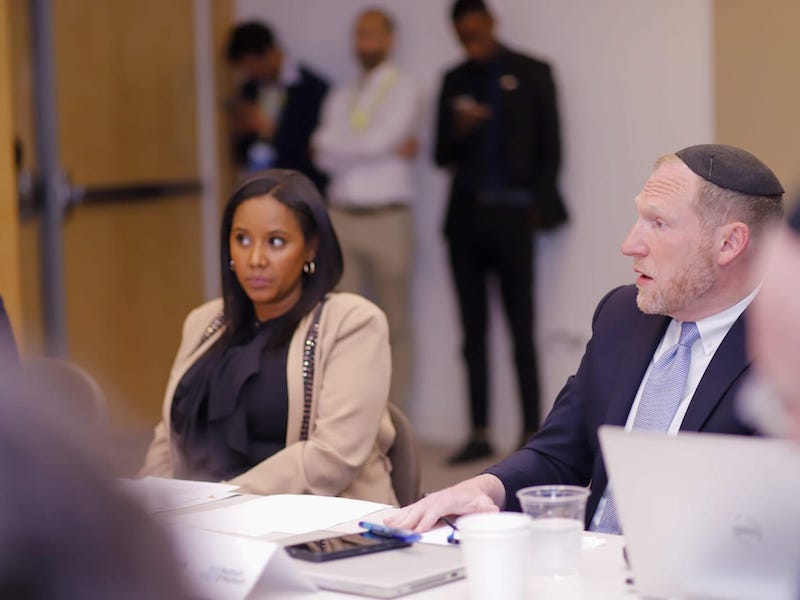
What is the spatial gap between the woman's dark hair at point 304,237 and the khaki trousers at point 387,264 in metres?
2.91

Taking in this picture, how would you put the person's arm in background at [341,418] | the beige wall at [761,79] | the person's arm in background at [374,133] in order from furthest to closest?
the person's arm in background at [374,133] < the beige wall at [761,79] < the person's arm in background at [341,418]

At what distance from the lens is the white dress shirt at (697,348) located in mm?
2510

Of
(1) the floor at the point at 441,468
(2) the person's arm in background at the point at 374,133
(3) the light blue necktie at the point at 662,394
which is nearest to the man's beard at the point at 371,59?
(2) the person's arm in background at the point at 374,133

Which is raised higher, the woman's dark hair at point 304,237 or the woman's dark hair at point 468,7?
the woman's dark hair at point 468,7

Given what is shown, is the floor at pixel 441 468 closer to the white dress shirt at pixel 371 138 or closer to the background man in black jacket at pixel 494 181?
the background man in black jacket at pixel 494 181

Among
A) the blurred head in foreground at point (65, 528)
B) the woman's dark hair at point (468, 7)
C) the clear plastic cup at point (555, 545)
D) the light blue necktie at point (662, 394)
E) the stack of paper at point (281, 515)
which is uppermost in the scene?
the woman's dark hair at point (468, 7)

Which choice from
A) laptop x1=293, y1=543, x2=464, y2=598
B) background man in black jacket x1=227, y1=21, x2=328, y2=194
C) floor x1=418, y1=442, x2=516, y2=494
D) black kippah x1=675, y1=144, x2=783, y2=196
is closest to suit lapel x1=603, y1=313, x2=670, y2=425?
black kippah x1=675, y1=144, x2=783, y2=196

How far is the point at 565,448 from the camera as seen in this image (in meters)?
2.75

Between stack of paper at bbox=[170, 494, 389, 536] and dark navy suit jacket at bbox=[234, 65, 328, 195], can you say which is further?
dark navy suit jacket at bbox=[234, 65, 328, 195]

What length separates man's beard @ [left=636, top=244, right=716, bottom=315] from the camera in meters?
2.59

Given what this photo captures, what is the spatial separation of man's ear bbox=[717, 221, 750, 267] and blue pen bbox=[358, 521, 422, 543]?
34.3 inches

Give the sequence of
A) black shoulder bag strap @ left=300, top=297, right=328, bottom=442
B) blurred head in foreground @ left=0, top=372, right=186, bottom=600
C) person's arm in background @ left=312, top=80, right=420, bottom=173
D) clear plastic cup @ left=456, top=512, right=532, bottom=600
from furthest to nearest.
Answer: person's arm in background @ left=312, top=80, right=420, bottom=173 → black shoulder bag strap @ left=300, top=297, right=328, bottom=442 → clear plastic cup @ left=456, top=512, right=532, bottom=600 → blurred head in foreground @ left=0, top=372, right=186, bottom=600

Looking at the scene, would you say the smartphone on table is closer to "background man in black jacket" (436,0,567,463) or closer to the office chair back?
the office chair back

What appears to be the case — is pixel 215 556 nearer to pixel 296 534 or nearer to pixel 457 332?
pixel 296 534
